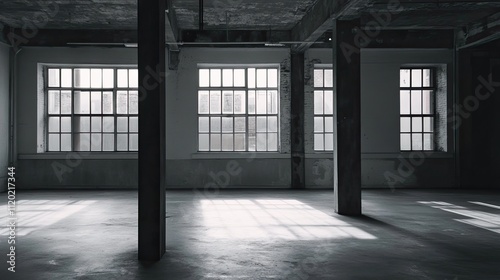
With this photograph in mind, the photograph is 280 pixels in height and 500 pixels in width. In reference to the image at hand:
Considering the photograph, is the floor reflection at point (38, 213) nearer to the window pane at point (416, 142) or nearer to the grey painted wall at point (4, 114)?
the grey painted wall at point (4, 114)

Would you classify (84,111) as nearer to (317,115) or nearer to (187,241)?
(317,115)

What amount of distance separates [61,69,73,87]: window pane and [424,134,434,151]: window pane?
10.7 meters

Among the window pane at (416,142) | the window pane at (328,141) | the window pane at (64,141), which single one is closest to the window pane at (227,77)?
the window pane at (328,141)

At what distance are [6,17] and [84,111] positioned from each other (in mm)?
3295

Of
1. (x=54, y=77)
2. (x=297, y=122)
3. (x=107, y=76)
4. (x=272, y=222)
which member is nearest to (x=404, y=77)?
(x=297, y=122)

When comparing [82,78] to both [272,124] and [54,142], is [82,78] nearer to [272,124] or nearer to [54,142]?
[54,142]

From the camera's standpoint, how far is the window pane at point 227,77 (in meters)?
13.8

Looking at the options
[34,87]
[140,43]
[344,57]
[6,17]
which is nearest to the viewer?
[140,43]

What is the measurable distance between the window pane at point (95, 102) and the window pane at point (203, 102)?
2.93 metres

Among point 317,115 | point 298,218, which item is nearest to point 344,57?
point 298,218

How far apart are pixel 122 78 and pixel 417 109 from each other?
8.89 metres

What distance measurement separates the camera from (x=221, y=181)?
13430 mm

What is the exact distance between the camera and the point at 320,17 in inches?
377

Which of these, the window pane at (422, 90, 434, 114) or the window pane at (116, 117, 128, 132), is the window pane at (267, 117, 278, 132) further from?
the window pane at (422, 90, 434, 114)
